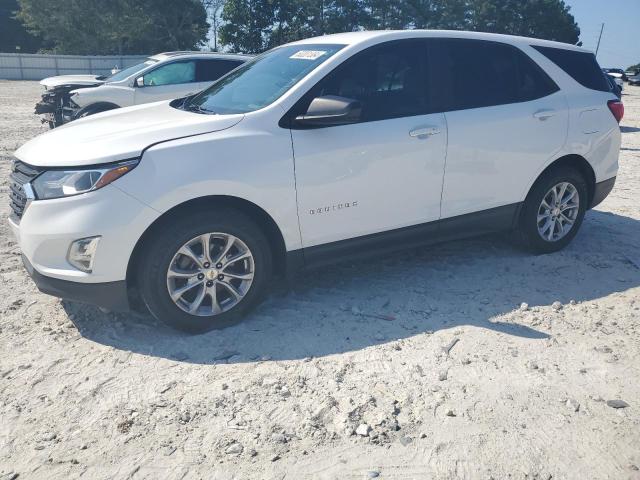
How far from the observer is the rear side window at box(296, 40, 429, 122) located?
412 cm

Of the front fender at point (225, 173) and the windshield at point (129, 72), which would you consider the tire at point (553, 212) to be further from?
the windshield at point (129, 72)

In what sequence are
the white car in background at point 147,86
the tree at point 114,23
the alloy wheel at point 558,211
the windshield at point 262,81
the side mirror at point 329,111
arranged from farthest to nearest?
the tree at point 114,23 → the white car in background at point 147,86 → the alloy wheel at point 558,211 → the windshield at point 262,81 → the side mirror at point 329,111

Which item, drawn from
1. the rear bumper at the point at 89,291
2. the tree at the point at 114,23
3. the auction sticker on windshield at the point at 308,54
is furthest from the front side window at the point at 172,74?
the tree at the point at 114,23

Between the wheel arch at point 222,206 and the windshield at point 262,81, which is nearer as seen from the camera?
the wheel arch at point 222,206

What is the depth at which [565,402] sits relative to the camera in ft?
10.4

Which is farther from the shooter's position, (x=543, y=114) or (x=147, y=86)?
(x=147, y=86)

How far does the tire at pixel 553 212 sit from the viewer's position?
16.8 feet

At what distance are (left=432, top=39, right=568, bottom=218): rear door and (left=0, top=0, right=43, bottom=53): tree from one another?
1907 inches

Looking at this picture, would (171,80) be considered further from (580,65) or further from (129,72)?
(580,65)

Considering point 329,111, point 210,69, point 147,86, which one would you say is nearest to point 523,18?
point 210,69

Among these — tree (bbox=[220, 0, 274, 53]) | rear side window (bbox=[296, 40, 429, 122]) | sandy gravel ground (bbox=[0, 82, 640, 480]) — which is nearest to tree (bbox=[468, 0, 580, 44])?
tree (bbox=[220, 0, 274, 53])

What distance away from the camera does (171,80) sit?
11.3 metres

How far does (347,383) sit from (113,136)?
2.10 metres

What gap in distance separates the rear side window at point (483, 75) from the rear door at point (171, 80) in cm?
756
